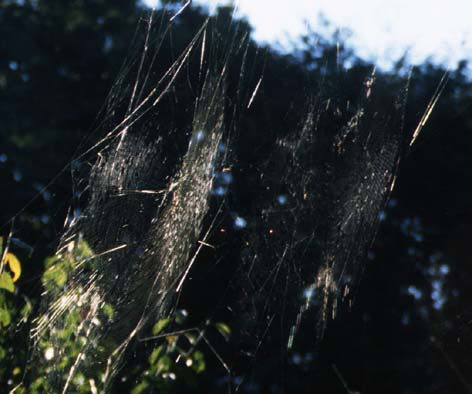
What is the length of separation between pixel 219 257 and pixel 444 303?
124 centimetres

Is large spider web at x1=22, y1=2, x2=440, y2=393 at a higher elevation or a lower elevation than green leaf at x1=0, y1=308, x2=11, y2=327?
higher

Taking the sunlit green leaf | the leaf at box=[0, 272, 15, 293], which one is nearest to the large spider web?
the sunlit green leaf

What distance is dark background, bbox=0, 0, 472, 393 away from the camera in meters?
3.05

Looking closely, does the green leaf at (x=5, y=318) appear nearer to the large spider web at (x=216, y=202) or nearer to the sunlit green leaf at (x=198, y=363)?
the large spider web at (x=216, y=202)

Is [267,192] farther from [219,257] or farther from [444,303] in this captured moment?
[444,303]

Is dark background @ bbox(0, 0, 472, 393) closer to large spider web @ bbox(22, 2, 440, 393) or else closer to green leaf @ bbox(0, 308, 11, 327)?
large spider web @ bbox(22, 2, 440, 393)

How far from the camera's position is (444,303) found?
3.32 m

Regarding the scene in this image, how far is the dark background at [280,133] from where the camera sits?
3.05 metres

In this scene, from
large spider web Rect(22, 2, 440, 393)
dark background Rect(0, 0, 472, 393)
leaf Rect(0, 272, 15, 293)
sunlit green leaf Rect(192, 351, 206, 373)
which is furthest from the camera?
dark background Rect(0, 0, 472, 393)

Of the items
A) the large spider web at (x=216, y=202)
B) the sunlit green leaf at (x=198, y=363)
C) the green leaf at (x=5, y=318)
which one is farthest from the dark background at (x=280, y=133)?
the sunlit green leaf at (x=198, y=363)

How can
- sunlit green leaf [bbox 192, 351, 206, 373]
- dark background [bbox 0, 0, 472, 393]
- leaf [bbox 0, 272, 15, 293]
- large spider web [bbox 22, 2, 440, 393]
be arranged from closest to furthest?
leaf [bbox 0, 272, 15, 293]
sunlit green leaf [bbox 192, 351, 206, 373]
large spider web [bbox 22, 2, 440, 393]
dark background [bbox 0, 0, 472, 393]

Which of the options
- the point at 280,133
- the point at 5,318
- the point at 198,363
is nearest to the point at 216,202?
the point at 280,133

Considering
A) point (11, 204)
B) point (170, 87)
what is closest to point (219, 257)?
point (170, 87)

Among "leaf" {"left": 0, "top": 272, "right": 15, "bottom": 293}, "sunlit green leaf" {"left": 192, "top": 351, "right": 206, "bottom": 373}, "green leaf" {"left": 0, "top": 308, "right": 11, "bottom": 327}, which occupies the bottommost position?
"green leaf" {"left": 0, "top": 308, "right": 11, "bottom": 327}
